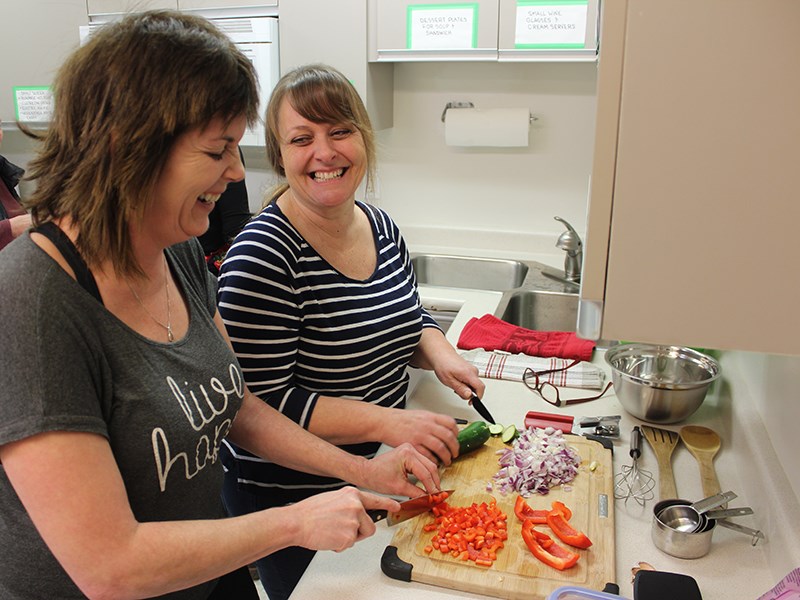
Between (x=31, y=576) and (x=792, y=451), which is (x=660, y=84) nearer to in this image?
(x=792, y=451)

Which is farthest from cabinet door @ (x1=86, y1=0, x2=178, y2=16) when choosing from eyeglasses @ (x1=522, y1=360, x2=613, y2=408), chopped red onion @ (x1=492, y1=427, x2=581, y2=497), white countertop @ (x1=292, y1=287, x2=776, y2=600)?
chopped red onion @ (x1=492, y1=427, x2=581, y2=497)

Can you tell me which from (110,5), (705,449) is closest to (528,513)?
(705,449)

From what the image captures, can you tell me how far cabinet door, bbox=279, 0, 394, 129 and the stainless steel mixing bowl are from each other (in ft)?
4.81

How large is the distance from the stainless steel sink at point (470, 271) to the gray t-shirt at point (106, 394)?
1.87 meters

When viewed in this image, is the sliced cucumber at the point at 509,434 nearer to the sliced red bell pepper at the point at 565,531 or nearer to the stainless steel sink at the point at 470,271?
the sliced red bell pepper at the point at 565,531

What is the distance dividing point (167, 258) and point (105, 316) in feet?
0.83

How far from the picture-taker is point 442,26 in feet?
7.91

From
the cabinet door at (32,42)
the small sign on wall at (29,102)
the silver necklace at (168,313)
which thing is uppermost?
the cabinet door at (32,42)

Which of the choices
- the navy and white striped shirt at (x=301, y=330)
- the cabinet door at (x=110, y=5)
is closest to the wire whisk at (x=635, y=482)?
the navy and white striped shirt at (x=301, y=330)

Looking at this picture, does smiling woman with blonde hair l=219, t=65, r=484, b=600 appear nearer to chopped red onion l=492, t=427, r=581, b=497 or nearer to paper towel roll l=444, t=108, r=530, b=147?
chopped red onion l=492, t=427, r=581, b=497

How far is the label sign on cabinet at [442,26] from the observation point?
2.37m

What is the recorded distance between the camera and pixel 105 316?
822mm

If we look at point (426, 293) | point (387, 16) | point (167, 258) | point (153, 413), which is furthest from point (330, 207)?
point (387, 16)

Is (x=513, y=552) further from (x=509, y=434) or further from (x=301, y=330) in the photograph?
(x=301, y=330)
